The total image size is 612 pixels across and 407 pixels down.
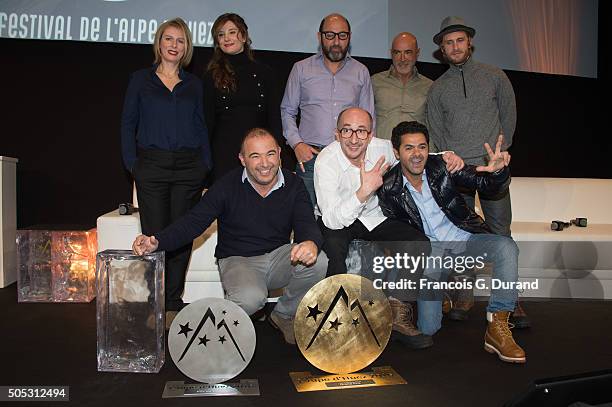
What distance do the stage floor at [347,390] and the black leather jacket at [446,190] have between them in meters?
0.62

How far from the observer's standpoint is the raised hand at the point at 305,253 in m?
2.51

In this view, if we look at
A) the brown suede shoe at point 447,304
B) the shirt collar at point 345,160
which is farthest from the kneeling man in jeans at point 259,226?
Result: the brown suede shoe at point 447,304

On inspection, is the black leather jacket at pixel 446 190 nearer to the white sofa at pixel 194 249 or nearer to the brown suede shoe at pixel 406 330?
the brown suede shoe at pixel 406 330

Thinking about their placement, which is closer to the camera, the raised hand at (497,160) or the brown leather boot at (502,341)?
the brown leather boot at (502,341)

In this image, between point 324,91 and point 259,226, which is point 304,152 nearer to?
point 324,91

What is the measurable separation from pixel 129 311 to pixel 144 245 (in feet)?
0.91

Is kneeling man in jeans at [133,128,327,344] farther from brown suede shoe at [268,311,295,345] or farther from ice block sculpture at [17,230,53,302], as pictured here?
ice block sculpture at [17,230,53,302]

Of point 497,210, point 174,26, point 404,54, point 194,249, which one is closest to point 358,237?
point 497,210

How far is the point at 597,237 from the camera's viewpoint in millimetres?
3793

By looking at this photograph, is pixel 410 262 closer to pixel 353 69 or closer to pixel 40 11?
pixel 353 69

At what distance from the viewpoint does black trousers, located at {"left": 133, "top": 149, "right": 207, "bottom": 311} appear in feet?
9.96

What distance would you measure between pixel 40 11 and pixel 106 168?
1.26m

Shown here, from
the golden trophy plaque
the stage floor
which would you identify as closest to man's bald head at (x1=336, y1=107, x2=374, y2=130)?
the golden trophy plaque

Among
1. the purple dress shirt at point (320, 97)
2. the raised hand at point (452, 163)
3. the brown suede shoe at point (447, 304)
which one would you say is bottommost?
the brown suede shoe at point (447, 304)
